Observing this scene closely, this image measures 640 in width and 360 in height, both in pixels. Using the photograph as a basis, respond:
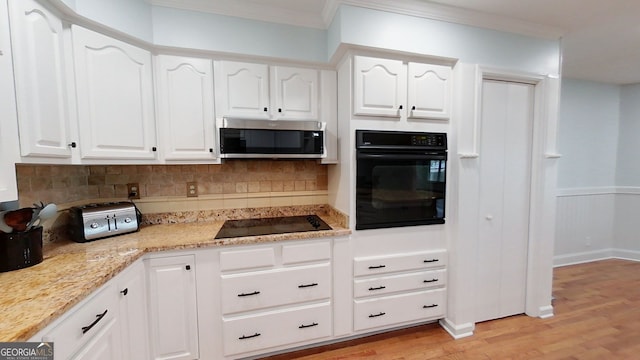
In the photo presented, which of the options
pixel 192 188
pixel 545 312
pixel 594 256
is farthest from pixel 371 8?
pixel 594 256

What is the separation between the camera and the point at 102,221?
167 centimetres

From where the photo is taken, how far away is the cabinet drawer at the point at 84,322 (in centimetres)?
90

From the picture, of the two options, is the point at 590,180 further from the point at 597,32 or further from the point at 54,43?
the point at 54,43

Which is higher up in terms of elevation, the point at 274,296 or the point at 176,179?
the point at 176,179

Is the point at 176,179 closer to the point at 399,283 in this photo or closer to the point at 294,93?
the point at 294,93

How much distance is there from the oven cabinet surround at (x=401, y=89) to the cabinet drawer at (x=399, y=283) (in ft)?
4.11

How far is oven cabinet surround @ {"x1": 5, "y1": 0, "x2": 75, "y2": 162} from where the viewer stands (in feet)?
3.59

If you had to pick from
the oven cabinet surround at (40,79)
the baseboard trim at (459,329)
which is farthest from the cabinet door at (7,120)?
the baseboard trim at (459,329)

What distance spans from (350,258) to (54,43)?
7.12 feet

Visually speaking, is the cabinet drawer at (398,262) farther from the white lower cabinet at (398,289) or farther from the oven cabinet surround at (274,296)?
the oven cabinet surround at (274,296)

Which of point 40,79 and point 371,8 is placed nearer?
point 40,79

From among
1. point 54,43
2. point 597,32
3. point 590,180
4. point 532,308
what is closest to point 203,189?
point 54,43

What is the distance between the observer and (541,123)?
2139 mm

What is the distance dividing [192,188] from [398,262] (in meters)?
1.82
